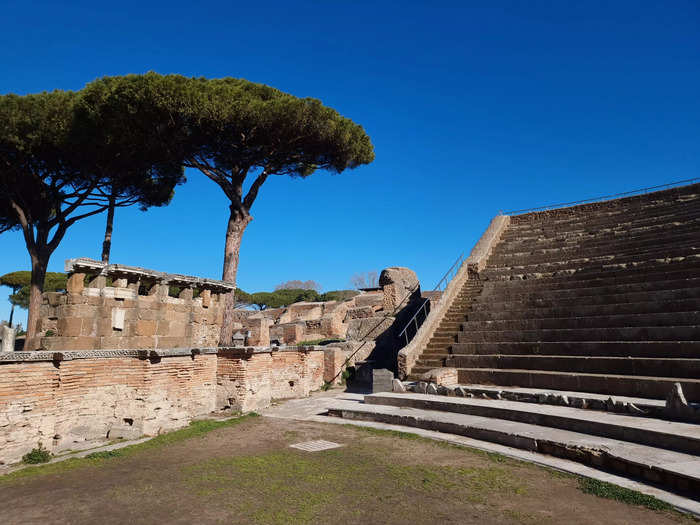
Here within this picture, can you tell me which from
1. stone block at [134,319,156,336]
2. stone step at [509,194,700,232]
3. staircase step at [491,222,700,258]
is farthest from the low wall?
stone step at [509,194,700,232]

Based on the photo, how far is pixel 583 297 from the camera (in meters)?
11.2

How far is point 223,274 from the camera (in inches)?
597

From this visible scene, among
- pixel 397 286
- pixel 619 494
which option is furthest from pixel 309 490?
pixel 397 286

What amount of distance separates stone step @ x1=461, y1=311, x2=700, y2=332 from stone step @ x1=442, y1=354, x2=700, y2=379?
1.16m

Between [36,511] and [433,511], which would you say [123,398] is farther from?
[433,511]

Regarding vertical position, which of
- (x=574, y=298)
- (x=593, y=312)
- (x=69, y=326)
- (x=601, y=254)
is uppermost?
(x=601, y=254)

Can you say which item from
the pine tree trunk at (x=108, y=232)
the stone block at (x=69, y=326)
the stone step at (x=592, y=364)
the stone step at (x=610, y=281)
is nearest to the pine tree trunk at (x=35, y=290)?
the pine tree trunk at (x=108, y=232)

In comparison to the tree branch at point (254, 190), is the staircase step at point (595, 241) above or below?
below

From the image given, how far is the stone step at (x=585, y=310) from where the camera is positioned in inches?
360

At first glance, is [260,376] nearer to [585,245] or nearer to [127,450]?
[127,450]

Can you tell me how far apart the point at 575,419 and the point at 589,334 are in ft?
12.1

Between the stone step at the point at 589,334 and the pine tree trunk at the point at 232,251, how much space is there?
23.0 ft

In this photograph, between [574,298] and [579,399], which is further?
[574,298]

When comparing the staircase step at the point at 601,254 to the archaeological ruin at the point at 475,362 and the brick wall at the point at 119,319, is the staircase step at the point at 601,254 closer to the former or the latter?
the archaeological ruin at the point at 475,362
